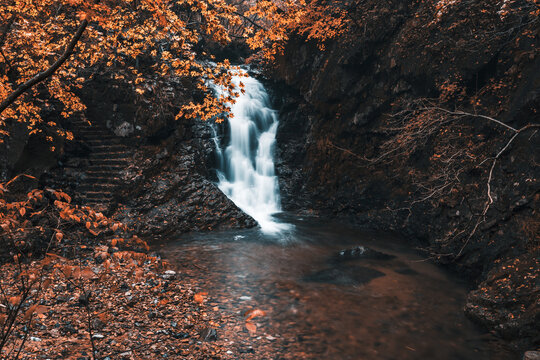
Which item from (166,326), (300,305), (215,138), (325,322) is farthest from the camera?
Answer: (215,138)

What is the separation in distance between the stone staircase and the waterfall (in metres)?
4.57

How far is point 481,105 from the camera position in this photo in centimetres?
890

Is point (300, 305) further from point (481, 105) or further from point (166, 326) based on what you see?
point (481, 105)

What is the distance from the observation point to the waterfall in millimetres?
14578

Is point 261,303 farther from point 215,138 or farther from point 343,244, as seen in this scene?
point 215,138

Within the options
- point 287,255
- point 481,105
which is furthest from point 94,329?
point 481,105

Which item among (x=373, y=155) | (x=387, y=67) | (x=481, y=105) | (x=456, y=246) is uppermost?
(x=387, y=67)

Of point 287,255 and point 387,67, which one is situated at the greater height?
point 387,67

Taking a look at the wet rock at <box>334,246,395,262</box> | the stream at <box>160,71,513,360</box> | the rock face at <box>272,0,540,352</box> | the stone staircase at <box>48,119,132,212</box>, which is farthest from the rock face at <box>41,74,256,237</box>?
the rock face at <box>272,0,540,352</box>

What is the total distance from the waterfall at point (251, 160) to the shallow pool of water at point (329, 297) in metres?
3.49

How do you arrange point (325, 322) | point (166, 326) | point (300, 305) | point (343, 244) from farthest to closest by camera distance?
point (343, 244) → point (300, 305) → point (325, 322) → point (166, 326)

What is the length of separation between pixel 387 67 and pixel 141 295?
38.0 ft

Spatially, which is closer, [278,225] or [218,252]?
[218,252]

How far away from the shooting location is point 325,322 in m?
5.84
